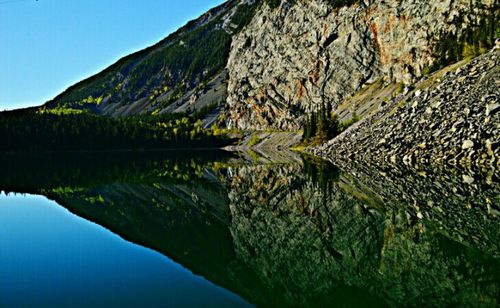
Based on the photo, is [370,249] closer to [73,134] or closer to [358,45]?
[358,45]

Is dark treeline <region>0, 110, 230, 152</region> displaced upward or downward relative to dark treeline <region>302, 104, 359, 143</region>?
upward

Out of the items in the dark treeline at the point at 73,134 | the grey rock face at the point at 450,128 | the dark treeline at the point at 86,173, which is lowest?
the grey rock face at the point at 450,128

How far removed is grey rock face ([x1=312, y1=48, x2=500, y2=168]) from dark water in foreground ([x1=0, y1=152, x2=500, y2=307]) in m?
13.4

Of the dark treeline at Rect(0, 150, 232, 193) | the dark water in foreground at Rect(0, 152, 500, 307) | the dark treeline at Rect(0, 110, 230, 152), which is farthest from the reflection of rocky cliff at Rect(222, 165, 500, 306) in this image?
the dark treeline at Rect(0, 110, 230, 152)

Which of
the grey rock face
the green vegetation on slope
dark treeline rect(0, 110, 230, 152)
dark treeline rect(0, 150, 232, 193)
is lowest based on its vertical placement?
the grey rock face

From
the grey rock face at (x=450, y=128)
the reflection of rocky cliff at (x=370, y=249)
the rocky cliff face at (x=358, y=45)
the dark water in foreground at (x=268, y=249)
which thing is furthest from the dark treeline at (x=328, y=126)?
the reflection of rocky cliff at (x=370, y=249)

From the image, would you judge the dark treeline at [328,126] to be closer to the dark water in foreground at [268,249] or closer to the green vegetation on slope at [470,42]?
the green vegetation on slope at [470,42]

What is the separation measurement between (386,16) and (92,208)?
14922cm

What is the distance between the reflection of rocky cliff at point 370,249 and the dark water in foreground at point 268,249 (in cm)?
6

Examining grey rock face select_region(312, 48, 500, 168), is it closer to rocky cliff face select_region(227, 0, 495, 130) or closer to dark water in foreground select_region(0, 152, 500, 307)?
dark water in foreground select_region(0, 152, 500, 307)

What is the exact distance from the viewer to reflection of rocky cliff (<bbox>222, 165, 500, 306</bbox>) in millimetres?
11180

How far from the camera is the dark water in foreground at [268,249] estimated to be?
11.3 meters

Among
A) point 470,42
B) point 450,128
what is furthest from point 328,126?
point 450,128

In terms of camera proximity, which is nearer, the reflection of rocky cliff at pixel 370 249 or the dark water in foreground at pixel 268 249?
the reflection of rocky cliff at pixel 370 249
